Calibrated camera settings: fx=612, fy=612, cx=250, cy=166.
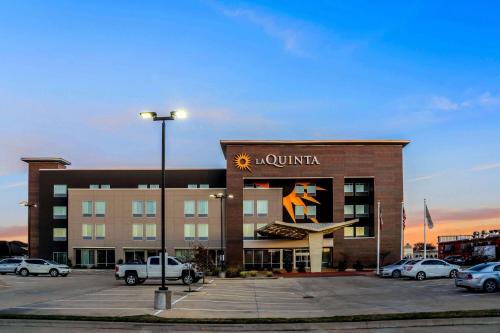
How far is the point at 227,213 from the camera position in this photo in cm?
7531

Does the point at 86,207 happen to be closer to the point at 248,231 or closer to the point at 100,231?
the point at 100,231

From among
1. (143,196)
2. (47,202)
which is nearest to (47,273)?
(143,196)

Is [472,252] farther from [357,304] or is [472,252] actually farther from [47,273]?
[357,304]

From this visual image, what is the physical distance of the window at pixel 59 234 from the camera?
81.4m

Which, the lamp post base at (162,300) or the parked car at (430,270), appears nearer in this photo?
the lamp post base at (162,300)

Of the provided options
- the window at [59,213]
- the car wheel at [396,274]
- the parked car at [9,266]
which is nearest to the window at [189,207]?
the window at [59,213]

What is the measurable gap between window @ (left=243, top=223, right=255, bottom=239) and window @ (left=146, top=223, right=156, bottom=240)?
1158 centimetres

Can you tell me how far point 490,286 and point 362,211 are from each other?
49971 mm

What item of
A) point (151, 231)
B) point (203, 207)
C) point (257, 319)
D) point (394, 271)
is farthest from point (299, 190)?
point (257, 319)

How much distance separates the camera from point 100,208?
257 feet

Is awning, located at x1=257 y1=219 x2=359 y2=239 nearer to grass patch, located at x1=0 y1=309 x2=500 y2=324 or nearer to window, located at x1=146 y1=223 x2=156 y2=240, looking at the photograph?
window, located at x1=146 y1=223 x2=156 y2=240

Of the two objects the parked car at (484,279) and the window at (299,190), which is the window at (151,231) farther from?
the parked car at (484,279)

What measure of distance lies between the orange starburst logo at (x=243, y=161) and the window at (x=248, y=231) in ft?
22.5

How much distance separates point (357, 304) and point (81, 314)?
1130 cm
